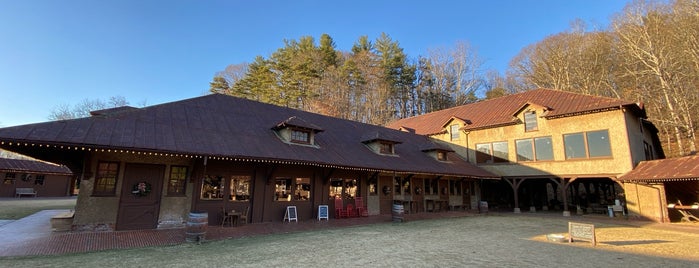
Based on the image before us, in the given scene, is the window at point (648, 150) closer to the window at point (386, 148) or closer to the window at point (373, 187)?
the window at point (386, 148)

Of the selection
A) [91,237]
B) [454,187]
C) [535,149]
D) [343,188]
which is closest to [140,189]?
[91,237]

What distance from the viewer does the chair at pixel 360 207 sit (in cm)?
1461

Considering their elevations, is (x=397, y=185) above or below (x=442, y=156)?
below

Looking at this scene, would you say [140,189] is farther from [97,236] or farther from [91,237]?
[91,237]

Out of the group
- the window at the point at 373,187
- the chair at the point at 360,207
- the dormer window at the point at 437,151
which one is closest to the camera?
the chair at the point at 360,207

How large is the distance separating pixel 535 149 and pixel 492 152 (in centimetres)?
258

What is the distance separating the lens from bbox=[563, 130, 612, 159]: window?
16547 mm

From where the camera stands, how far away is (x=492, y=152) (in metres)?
20.9

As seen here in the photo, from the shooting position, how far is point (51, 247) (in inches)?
286

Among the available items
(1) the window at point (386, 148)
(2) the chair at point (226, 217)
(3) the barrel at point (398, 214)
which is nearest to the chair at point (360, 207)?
(3) the barrel at point (398, 214)

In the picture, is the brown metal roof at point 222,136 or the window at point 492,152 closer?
the brown metal roof at point 222,136

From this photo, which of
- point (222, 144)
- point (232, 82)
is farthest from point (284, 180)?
point (232, 82)

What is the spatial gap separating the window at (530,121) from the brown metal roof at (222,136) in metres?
3.71

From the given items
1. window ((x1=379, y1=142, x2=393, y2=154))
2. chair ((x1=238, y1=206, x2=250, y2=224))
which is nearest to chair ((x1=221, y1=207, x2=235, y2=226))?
chair ((x1=238, y1=206, x2=250, y2=224))
